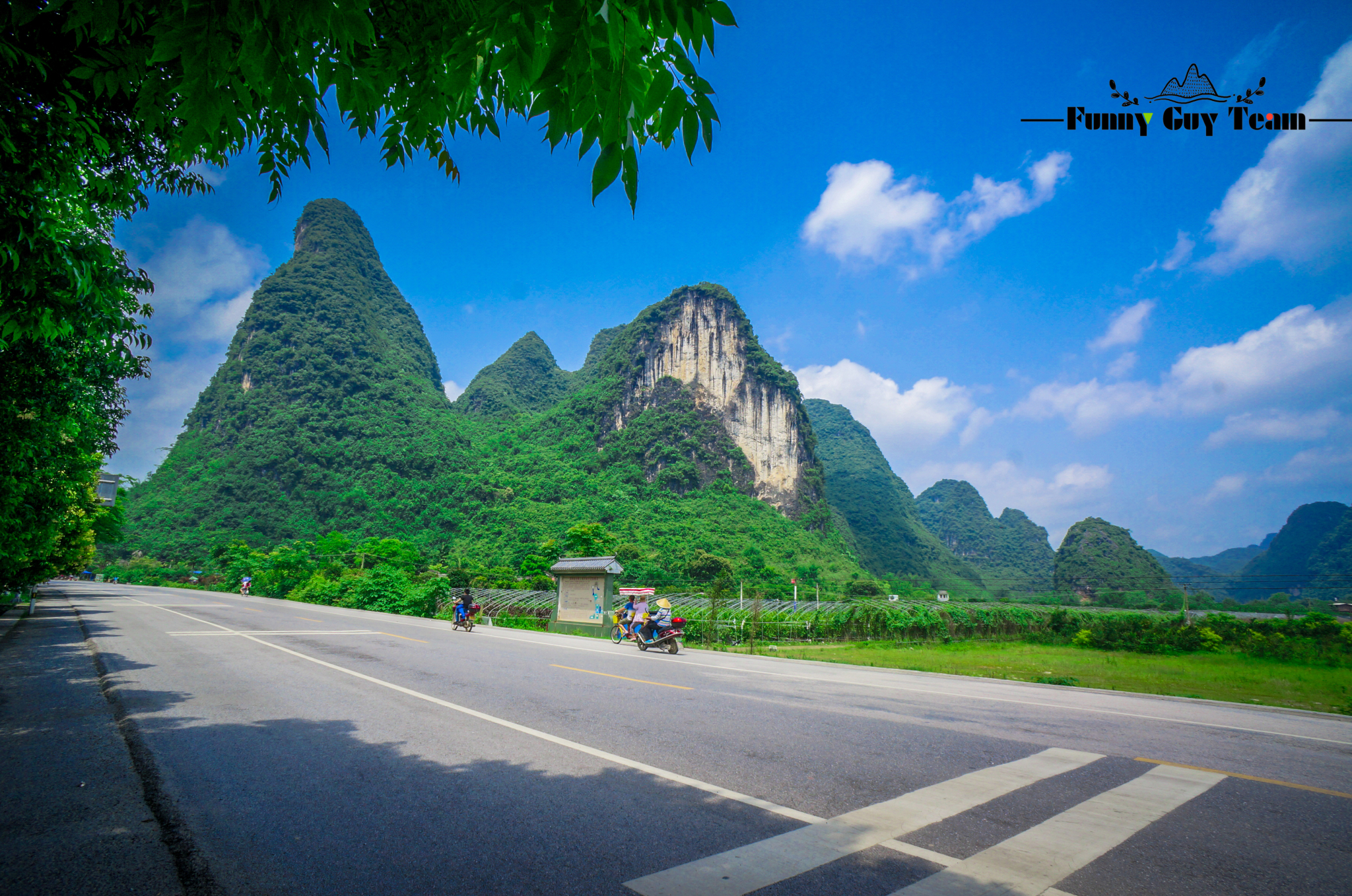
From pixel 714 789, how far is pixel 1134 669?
16336mm

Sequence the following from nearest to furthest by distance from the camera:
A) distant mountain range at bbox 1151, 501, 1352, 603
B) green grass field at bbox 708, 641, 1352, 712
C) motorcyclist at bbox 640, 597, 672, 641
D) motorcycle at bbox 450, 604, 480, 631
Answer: green grass field at bbox 708, 641, 1352, 712, motorcyclist at bbox 640, 597, 672, 641, motorcycle at bbox 450, 604, 480, 631, distant mountain range at bbox 1151, 501, 1352, 603

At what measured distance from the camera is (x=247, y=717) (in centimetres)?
580

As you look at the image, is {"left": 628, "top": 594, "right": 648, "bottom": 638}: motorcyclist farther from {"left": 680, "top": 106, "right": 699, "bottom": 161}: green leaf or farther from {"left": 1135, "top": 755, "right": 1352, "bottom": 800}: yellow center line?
{"left": 680, "top": 106, "right": 699, "bottom": 161}: green leaf

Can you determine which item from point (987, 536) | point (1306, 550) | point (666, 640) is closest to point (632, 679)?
point (666, 640)

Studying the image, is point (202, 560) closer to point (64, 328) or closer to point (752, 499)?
point (752, 499)

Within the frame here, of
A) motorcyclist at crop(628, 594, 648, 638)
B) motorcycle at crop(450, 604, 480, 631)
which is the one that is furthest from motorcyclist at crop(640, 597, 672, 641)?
motorcycle at crop(450, 604, 480, 631)

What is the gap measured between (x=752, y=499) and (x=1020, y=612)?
201 feet

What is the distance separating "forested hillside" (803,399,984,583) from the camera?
351ft

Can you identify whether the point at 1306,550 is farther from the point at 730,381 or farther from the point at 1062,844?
the point at 1062,844

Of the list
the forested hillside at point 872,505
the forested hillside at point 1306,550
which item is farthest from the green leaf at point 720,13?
the forested hillside at point 872,505

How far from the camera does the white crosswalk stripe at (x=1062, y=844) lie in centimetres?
262

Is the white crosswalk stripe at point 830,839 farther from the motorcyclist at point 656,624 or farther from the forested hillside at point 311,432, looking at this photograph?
the forested hillside at point 311,432

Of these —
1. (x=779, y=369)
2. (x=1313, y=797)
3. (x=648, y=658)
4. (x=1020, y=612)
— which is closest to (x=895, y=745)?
(x=1313, y=797)

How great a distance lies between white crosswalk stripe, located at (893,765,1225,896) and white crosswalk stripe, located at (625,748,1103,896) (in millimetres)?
408
